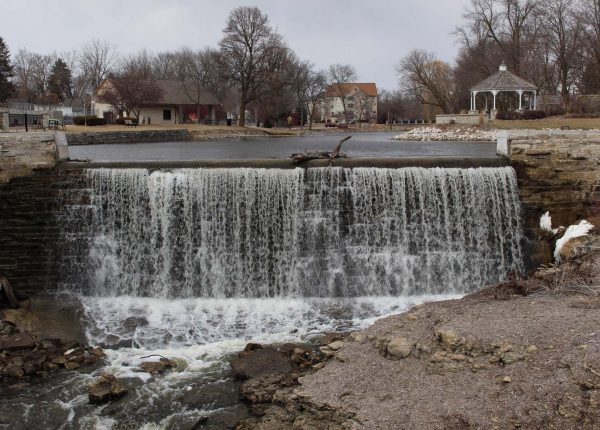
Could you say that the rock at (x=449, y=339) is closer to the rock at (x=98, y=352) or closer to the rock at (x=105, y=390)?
the rock at (x=105, y=390)

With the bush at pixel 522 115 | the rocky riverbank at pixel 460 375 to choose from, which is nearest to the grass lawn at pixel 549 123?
the bush at pixel 522 115

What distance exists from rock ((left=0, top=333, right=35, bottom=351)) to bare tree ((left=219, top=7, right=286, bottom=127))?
120ft

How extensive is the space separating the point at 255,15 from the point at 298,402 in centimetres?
4126

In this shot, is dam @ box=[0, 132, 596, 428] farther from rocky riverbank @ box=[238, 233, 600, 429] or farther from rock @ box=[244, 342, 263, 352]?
rocky riverbank @ box=[238, 233, 600, 429]

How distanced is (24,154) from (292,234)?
5.69m

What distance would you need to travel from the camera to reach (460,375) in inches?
269

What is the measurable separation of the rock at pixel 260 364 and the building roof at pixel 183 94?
44613 millimetres

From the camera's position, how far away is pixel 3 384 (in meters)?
8.38

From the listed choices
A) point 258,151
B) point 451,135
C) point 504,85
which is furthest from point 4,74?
point 504,85

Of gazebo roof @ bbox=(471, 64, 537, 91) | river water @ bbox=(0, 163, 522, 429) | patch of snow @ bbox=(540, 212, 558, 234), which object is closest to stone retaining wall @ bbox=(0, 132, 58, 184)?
river water @ bbox=(0, 163, 522, 429)

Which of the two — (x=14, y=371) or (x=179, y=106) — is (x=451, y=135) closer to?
(x=179, y=106)

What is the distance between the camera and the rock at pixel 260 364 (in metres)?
8.27

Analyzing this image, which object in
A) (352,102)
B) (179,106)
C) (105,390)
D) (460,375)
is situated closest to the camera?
(460,375)

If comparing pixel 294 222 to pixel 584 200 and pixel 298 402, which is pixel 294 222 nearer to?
pixel 298 402
